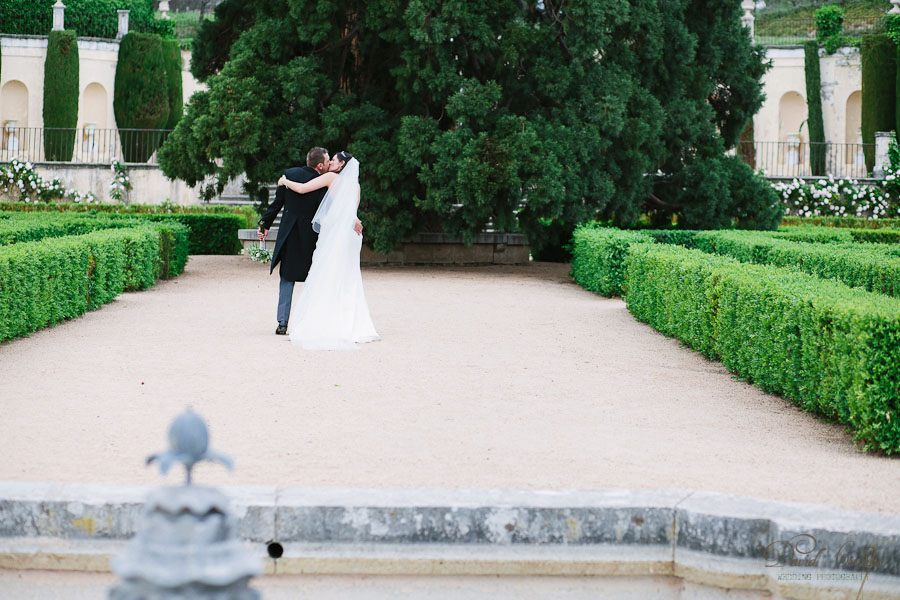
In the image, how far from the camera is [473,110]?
15078mm

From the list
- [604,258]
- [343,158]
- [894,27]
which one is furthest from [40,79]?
[343,158]

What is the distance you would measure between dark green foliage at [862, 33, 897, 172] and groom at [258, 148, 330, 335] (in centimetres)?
2514

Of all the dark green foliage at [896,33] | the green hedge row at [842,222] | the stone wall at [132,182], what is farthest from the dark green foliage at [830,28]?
the stone wall at [132,182]

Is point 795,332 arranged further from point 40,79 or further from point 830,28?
point 40,79

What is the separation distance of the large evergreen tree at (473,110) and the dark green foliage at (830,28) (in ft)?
59.7

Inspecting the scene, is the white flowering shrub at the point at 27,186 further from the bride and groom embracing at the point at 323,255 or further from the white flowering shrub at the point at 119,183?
the bride and groom embracing at the point at 323,255

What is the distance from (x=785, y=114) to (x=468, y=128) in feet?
78.8

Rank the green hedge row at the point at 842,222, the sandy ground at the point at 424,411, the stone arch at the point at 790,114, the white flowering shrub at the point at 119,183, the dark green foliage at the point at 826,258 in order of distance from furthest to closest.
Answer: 1. the stone arch at the point at 790,114
2. the white flowering shrub at the point at 119,183
3. the green hedge row at the point at 842,222
4. the dark green foliage at the point at 826,258
5. the sandy ground at the point at 424,411

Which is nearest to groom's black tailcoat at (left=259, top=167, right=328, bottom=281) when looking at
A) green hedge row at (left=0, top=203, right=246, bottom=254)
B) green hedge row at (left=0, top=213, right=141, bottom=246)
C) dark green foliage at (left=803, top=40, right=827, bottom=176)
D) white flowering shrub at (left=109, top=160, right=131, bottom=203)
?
green hedge row at (left=0, top=213, right=141, bottom=246)

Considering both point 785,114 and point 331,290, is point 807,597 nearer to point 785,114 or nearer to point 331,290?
point 331,290

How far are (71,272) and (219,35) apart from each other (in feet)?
30.8

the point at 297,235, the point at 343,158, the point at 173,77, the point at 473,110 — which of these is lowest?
the point at 297,235

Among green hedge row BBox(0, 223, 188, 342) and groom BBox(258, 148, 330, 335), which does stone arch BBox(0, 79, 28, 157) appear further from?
groom BBox(258, 148, 330, 335)

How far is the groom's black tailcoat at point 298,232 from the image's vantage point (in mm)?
9477
